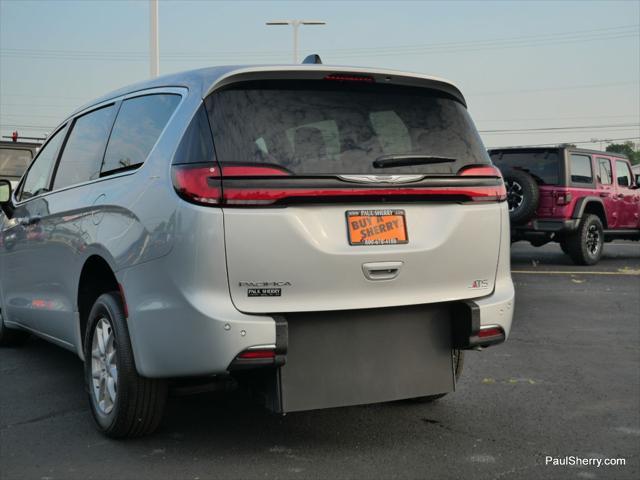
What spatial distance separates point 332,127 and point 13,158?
49.6 feet

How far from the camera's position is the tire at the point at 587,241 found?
1541cm

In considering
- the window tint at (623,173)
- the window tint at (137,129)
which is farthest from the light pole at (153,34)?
the window tint at (137,129)

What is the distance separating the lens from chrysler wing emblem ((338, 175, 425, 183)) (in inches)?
162

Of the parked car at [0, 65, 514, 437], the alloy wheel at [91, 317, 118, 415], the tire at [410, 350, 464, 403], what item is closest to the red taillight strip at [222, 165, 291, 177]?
the parked car at [0, 65, 514, 437]

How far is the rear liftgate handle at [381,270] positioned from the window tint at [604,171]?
12.8 meters

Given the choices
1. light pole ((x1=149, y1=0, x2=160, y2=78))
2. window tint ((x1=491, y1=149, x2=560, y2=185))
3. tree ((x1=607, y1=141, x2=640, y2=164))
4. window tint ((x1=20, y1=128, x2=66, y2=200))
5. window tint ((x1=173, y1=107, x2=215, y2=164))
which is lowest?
tree ((x1=607, y1=141, x2=640, y2=164))

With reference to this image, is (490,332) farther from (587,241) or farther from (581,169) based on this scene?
(587,241)

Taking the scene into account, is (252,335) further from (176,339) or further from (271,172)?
(271,172)

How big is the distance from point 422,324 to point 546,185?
36.8 feet

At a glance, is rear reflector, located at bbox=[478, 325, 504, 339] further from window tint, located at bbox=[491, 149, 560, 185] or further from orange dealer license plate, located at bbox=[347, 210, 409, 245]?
window tint, located at bbox=[491, 149, 560, 185]

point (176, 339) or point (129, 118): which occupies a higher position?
point (129, 118)

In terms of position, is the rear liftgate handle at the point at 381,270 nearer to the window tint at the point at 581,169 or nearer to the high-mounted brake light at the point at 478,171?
the high-mounted brake light at the point at 478,171

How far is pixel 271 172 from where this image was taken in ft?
13.1

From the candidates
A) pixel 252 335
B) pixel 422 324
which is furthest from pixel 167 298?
pixel 422 324
